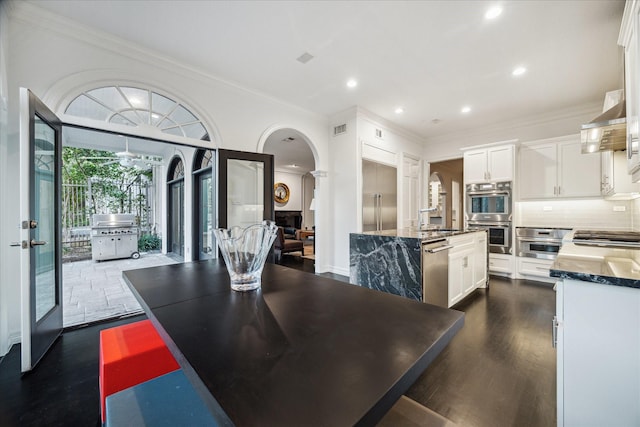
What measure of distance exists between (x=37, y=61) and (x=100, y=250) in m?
5.04

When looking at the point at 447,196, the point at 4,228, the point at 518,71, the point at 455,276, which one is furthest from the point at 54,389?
the point at 447,196

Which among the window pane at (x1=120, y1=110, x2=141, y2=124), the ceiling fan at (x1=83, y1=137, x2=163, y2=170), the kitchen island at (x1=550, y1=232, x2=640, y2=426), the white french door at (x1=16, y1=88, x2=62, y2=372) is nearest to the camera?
the kitchen island at (x1=550, y1=232, x2=640, y2=426)

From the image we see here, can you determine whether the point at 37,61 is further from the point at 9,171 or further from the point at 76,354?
the point at 76,354

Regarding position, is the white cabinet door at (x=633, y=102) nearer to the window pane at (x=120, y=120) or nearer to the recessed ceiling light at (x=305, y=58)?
the recessed ceiling light at (x=305, y=58)

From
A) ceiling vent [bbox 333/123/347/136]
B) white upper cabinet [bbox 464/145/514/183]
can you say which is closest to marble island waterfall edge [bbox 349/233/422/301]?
ceiling vent [bbox 333/123/347/136]

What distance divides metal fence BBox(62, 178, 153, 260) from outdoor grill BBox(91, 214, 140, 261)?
0.89 metres

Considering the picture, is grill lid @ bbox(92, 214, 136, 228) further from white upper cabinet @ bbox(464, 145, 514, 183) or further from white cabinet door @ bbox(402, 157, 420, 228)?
white upper cabinet @ bbox(464, 145, 514, 183)

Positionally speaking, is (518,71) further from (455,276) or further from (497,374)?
(497,374)

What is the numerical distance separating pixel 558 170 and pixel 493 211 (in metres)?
1.12

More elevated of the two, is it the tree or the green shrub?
the tree

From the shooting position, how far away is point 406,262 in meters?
2.70

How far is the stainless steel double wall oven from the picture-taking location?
4516 millimetres

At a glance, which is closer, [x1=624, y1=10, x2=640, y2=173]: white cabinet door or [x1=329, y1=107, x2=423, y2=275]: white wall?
[x1=624, y1=10, x2=640, y2=173]: white cabinet door

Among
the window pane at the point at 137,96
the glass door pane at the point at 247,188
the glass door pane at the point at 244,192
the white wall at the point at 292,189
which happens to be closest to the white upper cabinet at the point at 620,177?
the glass door pane at the point at 247,188
